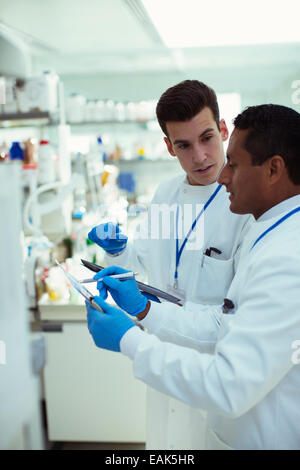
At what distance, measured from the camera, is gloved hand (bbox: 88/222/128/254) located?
138 cm

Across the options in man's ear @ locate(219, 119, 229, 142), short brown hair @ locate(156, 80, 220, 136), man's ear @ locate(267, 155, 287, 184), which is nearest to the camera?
man's ear @ locate(267, 155, 287, 184)

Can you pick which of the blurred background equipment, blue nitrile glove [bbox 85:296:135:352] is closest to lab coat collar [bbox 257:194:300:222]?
blue nitrile glove [bbox 85:296:135:352]

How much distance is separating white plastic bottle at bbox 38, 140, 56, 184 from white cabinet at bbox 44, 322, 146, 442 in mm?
838

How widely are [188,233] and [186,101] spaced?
47 centimetres

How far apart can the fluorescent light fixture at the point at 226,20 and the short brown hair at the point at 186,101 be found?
77cm

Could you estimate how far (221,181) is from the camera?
3.39 feet

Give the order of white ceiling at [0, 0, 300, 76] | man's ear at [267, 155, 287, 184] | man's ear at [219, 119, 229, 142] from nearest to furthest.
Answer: man's ear at [267, 155, 287, 184] < man's ear at [219, 119, 229, 142] < white ceiling at [0, 0, 300, 76]

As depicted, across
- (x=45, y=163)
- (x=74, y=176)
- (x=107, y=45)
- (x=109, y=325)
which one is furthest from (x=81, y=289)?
(x=107, y=45)

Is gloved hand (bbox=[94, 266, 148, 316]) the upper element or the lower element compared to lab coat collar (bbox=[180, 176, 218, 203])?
lower

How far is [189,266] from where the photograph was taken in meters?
1.37

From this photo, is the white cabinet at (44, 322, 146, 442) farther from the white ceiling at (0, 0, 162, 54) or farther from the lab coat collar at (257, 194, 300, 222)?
the white ceiling at (0, 0, 162, 54)

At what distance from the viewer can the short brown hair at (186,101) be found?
3.99ft

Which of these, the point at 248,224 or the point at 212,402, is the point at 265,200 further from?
the point at 212,402
